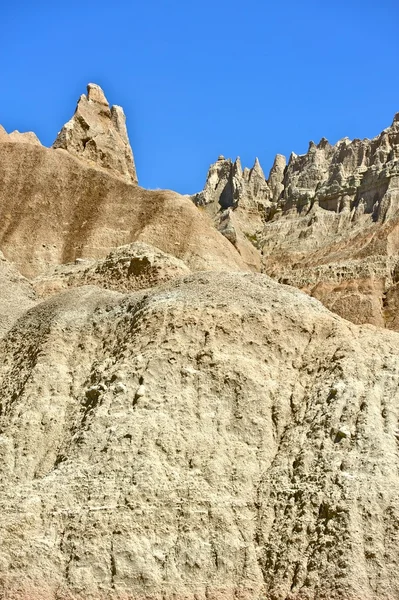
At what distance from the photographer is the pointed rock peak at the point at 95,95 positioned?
54.8m

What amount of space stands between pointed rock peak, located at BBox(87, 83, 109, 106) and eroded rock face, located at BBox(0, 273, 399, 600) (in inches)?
1212

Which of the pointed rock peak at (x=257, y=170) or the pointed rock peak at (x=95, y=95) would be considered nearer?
the pointed rock peak at (x=95, y=95)

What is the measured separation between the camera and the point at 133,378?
22953mm

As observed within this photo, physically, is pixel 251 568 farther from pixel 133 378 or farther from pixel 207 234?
pixel 207 234

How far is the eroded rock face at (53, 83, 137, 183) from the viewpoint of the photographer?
50.9 m

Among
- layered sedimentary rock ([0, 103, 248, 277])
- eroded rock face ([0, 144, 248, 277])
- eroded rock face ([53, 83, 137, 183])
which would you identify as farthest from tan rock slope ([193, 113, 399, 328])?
eroded rock face ([53, 83, 137, 183])

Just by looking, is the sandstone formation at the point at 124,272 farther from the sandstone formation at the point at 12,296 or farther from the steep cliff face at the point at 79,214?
the steep cliff face at the point at 79,214

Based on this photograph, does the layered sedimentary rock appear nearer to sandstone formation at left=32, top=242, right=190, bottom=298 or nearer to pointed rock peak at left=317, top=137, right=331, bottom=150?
sandstone formation at left=32, top=242, right=190, bottom=298

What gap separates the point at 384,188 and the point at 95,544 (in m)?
56.5

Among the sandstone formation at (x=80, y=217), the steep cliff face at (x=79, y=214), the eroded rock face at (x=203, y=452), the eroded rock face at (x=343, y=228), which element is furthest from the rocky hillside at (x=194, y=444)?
the eroded rock face at (x=343, y=228)

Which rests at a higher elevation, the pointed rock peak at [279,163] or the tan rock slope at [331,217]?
the pointed rock peak at [279,163]

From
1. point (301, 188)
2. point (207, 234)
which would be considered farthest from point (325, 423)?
point (301, 188)

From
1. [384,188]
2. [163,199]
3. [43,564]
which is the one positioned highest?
[384,188]

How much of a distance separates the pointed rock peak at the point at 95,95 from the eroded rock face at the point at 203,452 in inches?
1212
